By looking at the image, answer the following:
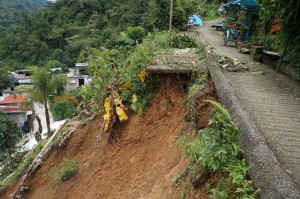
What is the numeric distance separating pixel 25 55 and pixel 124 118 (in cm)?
4648

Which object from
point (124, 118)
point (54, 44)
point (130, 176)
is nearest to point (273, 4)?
point (124, 118)

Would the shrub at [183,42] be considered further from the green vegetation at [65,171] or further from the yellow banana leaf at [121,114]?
the green vegetation at [65,171]

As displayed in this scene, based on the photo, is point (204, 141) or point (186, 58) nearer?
point (204, 141)

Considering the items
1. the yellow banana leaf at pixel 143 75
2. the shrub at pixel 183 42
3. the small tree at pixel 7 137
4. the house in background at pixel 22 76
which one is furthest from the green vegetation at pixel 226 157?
the house in background at pixel 22 76

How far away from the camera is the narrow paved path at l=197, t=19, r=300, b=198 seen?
2.95 m

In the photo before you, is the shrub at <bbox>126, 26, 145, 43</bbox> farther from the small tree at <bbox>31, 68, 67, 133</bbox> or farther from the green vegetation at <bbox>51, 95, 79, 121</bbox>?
the green vegetation at <bbox>51, 95, 79, 121</bbox>

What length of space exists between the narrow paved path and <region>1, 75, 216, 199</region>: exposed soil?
696mm

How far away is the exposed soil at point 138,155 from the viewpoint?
5109 millimetres

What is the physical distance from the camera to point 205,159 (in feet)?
9.33

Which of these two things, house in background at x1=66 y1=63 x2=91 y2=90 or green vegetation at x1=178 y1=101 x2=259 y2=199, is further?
house in background at x1=66 y1=63 x2=91 y2=90

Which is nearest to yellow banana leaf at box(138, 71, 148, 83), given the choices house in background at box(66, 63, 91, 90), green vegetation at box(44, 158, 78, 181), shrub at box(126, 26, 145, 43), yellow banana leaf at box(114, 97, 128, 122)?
yellow banana leaf at box(114, 97, 128, 122)

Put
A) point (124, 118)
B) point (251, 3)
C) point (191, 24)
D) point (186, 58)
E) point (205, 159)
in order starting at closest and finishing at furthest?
point (205, 159), point (124, 118), point (186, 58), point (251, 3), point (191, 24)

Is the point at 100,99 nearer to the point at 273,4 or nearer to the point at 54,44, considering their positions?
the point at 273,4

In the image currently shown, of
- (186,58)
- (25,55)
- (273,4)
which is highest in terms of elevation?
(273,4)
